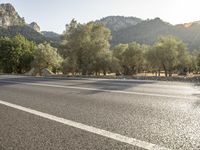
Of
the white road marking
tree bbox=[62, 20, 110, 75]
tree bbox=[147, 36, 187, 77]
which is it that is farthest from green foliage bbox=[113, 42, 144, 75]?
the white road marking

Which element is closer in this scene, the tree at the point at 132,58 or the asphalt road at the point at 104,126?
the asphalt road at the point at 104,126

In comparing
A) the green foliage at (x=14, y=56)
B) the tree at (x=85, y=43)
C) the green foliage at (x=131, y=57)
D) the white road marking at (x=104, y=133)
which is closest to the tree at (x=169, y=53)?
the green foliage at (x=131, y=57)

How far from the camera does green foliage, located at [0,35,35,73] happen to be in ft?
248

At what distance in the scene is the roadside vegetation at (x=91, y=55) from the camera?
45.0 meters

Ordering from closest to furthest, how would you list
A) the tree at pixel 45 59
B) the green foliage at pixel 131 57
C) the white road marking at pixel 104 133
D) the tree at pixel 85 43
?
the white road marking at pixel 104 133
the tree at pixel 85 43
the tree at pixel 45 59
the green foliage at pixel 131 57

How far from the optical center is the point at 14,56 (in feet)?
251

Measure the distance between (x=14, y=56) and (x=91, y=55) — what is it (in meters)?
36.5

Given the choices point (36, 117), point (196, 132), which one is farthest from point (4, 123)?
point (196, 132)

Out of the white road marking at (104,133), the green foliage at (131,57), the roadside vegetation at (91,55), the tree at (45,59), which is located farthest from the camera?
the green foliage at (131,57)

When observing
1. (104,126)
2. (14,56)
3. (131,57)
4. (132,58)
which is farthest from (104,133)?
(14,56)

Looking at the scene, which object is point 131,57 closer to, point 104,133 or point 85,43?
point 85,43

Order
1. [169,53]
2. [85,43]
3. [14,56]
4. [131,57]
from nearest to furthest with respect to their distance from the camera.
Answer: [85,43] < [169,53] < [131,57] < [14,56]

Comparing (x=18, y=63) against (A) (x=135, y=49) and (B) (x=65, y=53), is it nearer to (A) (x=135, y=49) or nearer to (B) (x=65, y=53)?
(A) (x=135, y=49)

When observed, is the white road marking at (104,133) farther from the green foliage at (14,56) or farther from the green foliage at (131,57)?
the green foliage at (14,56)
